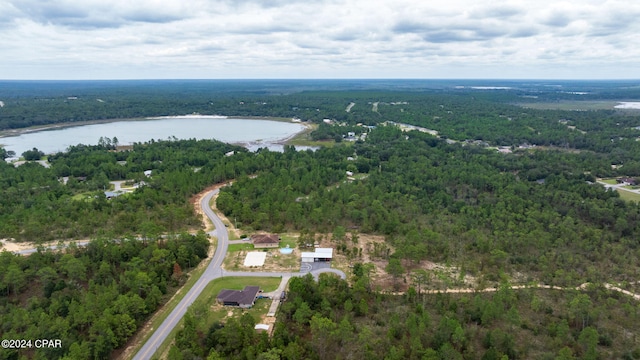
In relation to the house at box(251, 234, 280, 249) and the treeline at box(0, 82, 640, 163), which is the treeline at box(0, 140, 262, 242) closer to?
the house at box(251, 234, 280, 249)

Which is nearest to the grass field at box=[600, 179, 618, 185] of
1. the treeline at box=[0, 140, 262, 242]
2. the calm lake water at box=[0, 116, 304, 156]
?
the treeline at box=[0, 140, 262, 242]

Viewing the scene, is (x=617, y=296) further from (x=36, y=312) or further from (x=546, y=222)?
(x=36, y=312)

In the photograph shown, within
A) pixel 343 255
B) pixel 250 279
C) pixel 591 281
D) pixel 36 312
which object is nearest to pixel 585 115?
pixel 591 281

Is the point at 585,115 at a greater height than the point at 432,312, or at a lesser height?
greater

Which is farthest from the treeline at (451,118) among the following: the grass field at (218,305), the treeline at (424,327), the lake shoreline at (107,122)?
the grass field at (218,305)

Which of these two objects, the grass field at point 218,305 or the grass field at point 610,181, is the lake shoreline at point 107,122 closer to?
the grass field at point 610,181

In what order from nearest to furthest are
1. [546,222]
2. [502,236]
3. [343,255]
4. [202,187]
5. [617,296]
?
[617,296] < [343,255] < [502,236] < [546,222] < [202,187]
